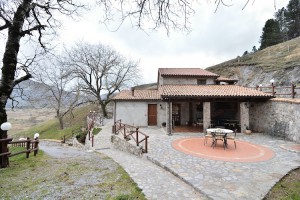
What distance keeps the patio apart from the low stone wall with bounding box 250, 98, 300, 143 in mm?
1527

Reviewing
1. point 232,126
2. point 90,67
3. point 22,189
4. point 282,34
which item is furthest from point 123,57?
point 282,34

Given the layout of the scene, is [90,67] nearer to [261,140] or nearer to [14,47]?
[14,47]

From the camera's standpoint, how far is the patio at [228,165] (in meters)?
4.69

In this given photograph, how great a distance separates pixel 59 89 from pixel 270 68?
103ft

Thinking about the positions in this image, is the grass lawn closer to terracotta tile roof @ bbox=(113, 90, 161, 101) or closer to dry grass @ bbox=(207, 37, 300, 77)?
terracotta tile roof @ bbox=(113, 90, 161, 101)

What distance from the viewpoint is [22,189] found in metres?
4.77

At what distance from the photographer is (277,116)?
38.8ft

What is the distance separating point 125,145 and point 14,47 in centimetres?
718

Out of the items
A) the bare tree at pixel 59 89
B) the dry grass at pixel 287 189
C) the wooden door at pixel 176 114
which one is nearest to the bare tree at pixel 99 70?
the bare tree at pixel 59 89

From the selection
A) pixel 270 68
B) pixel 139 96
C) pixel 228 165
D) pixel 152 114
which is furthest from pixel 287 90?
pixel 228 165

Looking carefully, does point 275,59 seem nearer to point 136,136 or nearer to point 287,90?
point 287,90

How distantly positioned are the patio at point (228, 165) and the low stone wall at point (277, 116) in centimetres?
153

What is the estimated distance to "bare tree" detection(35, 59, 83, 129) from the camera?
24.9 m

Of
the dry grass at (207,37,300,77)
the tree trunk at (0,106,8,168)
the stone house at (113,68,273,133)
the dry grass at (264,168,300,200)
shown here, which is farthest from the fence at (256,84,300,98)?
the tree trunk at (0,106,8,168)
